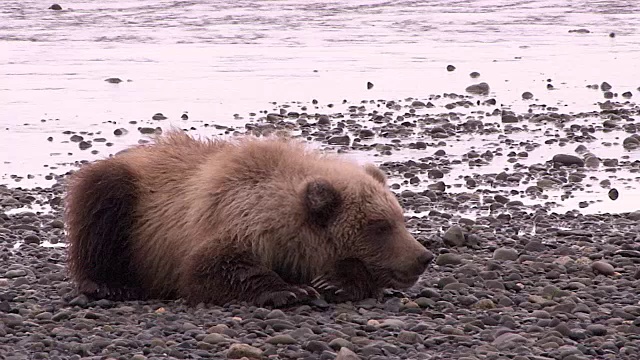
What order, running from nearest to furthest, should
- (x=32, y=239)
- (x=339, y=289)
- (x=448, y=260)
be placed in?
1. (x=339, y=289)
2. (x=448, y=260)
3. (x=32, y=239)

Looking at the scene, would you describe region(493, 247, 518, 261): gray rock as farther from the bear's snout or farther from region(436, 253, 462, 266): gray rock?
the bear's snout

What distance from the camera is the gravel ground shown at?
6434 mm

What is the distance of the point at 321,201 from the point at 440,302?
0.95 meters

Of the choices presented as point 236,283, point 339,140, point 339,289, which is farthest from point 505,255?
point 339,140

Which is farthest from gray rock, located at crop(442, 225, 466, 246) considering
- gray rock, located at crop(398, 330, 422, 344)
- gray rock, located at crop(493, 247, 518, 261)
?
gray rock, located at crop(398, 330, 422, 344)

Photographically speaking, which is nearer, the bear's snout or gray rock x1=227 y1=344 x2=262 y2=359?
gray rock x1=227 y1=344 x2=262 y2=359

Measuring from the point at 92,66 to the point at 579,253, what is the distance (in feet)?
54.9

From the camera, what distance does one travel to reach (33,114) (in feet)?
→ 59.4

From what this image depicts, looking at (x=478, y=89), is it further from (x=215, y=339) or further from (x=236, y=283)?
(x=215, y=339)

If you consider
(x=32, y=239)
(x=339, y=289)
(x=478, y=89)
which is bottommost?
(x=478, y=89)

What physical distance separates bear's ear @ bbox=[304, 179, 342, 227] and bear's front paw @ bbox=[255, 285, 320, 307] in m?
0.47

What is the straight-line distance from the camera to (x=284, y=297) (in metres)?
7.37

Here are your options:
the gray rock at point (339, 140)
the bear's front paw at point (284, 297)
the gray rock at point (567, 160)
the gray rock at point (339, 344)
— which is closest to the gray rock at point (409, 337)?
the gray rock at point (339, 344)

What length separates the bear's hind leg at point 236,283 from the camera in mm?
7398
